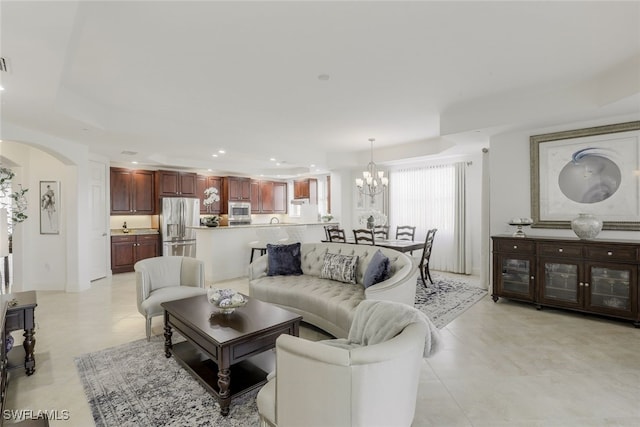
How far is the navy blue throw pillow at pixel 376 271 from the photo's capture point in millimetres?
3264

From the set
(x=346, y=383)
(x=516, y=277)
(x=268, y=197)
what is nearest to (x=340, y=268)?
(x=346, y=383)

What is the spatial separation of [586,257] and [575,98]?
6.39ft

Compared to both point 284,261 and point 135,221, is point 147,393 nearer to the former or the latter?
point 284,261

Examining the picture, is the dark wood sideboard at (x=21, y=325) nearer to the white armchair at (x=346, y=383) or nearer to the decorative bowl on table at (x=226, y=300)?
the decorative bowl on table at (x=226, y=300)

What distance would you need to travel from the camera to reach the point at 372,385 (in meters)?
1.32

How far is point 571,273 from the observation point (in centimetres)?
395

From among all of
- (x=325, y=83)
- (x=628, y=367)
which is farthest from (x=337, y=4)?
(x=628, y=367)

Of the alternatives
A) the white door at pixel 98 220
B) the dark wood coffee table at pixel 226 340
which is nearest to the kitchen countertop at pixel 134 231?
the white door at pixel 98 220

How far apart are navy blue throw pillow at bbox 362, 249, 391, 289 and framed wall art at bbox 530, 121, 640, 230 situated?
2712mm

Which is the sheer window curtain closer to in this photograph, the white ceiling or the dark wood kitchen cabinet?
the white ceiling

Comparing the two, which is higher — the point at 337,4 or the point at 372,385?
the point at 337,4

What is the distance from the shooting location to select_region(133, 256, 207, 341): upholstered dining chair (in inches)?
129

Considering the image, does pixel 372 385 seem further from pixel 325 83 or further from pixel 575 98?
pixel 575 98

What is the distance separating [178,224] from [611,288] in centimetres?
812
